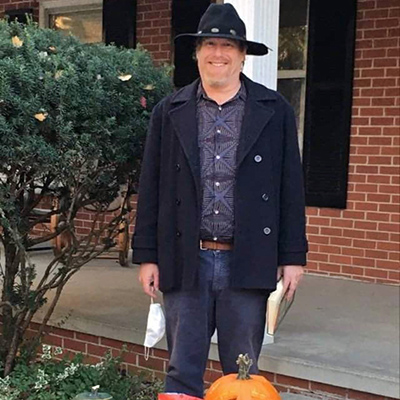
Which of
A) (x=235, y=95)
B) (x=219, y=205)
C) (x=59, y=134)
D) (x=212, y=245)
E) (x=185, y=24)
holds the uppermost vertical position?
(x=185, y=24)

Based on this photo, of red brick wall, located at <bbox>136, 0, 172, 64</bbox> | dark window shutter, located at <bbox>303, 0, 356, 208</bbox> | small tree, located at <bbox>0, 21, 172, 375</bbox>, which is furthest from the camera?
red brick wall, located at <bbox>136, 0, 172, 64</bbox>

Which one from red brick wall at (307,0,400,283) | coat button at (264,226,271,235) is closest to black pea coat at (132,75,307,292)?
coat button at (264,226,271,235)

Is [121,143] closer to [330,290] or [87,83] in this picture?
[87,83]

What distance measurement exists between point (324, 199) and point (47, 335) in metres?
2.76

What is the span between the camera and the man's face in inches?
102

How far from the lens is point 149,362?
4.13 m

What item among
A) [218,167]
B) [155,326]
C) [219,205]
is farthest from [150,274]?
[218,167]

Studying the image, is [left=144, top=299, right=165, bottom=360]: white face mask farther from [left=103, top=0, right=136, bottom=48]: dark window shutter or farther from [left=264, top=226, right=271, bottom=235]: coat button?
[left=103, top=0, right=136, bottom=48]: dark window shutter

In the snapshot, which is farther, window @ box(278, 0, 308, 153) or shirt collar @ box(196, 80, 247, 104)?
window @ box(278, 0, 308, 153)

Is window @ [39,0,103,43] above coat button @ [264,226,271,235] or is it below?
above

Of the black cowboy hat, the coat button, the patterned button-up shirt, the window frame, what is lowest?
the coat button

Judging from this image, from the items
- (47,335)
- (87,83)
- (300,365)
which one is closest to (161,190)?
(87,83)

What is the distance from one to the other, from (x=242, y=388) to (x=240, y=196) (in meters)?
0.73

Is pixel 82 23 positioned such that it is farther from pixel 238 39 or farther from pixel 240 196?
pixel 240 196
